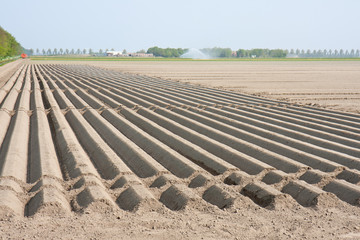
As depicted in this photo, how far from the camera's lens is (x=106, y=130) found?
7.07 m

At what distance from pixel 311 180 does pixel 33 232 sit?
9.55 feet

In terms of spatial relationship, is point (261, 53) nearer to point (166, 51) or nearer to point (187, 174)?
point (166, 51)

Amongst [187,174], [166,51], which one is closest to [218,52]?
[166,51]

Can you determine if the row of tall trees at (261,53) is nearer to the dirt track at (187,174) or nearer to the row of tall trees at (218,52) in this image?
the row of tall trees at (218,52)

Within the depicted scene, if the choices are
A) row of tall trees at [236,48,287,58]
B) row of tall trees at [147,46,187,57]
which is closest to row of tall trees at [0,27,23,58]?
row of tall trees at [147,46,187,57]

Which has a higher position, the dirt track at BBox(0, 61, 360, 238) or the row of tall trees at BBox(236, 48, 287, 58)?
the dirt track at BBox(0, 61, 360, 238)

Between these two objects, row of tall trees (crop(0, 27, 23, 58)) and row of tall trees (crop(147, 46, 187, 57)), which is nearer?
row of tall trees (crop(0, 27, 23, 58))

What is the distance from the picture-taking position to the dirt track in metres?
3.47

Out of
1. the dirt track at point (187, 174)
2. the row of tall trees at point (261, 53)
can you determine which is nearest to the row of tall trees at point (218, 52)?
the row of tall trees at point (261, 53)

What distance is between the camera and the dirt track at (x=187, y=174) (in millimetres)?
3467

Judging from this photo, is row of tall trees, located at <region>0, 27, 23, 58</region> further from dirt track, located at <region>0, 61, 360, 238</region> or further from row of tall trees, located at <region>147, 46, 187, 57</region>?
row of tall trees, located at <region>147, 46, 187, 57</region>

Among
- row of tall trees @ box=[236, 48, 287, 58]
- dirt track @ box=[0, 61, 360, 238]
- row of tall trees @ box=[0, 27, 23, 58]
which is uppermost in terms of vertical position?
dirt track @ box=[0, 61, 360, 238]

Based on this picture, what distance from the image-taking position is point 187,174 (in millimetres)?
4664

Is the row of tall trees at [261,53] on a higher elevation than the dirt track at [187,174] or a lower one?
lower
